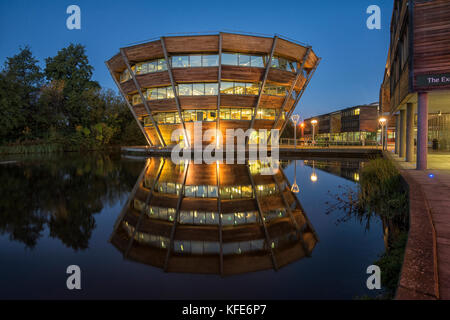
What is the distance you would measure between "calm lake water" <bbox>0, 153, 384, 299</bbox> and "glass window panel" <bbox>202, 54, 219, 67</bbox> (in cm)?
2213

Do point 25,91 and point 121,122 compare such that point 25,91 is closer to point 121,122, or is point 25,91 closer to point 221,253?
point 121,122

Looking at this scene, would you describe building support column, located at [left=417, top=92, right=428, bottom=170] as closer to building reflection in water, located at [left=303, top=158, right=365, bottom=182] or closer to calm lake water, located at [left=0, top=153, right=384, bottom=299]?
building reflection in water, located at [left=303, top=158, right=365, bottom=182]

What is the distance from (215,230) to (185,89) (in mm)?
26524

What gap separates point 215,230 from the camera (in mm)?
5723

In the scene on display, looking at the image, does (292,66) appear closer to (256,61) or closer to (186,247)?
(256,61)

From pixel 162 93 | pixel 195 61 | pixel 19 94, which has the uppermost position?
pixel 195 61

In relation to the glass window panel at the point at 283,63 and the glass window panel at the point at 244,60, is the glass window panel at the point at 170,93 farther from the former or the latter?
the glass window panel at the point at 283,63

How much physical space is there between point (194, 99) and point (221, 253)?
85.1 ft

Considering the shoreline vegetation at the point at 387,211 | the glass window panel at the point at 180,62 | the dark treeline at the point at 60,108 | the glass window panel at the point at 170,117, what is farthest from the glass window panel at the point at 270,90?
the dark treeline at the point at 60,108

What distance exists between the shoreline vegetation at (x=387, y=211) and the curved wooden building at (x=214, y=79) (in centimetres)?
1966

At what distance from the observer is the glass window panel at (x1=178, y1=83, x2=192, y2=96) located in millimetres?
29984

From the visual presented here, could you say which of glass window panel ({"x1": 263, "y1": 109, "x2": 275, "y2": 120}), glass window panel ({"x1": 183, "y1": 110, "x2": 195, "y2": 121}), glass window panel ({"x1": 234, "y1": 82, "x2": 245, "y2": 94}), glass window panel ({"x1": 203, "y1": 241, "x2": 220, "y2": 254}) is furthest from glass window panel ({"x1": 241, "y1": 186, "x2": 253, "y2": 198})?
glass window panel ({"x1": 263, "y1": 109, "x2": 275, "y2": 120})

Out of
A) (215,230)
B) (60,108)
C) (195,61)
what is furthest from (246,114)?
(60,108)

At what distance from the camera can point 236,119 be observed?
29906 millimetres
